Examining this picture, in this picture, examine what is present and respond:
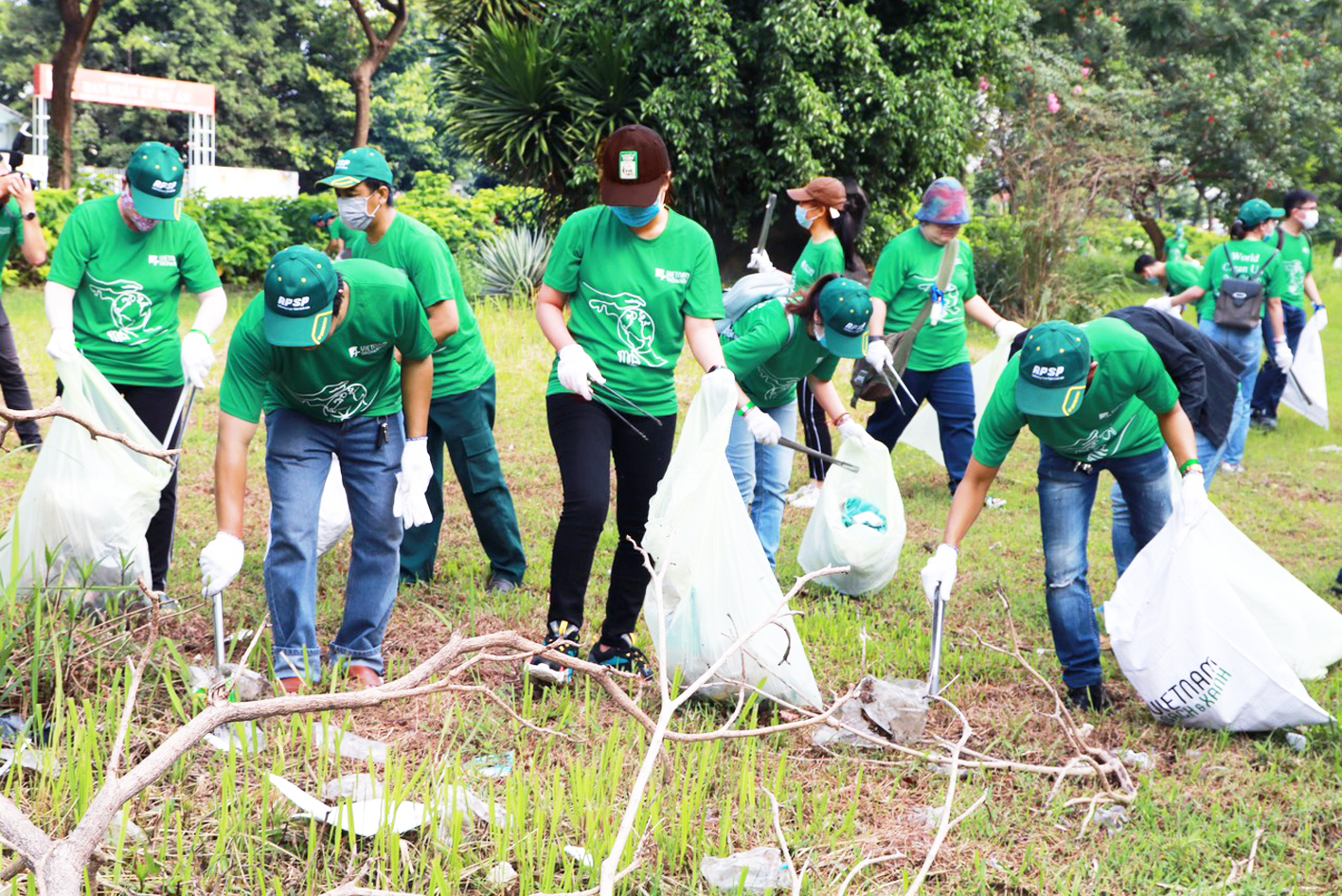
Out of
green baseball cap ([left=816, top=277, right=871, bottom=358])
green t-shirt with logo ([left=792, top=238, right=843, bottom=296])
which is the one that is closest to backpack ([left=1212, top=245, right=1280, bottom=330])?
green t-shirt with logo ([left=792, top=238, right=843, bottom=296])

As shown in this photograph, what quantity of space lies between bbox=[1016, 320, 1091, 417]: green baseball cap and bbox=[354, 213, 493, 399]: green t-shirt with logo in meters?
1.98

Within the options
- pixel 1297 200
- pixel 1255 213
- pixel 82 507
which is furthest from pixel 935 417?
pixel 82 507

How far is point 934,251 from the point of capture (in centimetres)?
606

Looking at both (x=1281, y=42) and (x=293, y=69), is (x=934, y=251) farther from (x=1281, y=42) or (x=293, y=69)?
(x=293, y=69)

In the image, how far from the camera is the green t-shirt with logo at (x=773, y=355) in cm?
430

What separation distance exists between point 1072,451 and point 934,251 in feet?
8.53

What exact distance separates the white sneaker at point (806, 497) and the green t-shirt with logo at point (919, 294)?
0.83m

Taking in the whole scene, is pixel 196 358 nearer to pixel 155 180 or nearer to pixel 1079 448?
pixel 155 180

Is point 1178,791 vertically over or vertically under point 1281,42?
under

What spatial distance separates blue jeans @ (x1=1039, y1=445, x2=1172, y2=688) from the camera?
3721 millimetres

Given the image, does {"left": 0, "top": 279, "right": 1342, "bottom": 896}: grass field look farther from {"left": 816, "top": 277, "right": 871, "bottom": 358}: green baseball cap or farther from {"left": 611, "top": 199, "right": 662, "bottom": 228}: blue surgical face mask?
{"left": 611, "top": 199, "right": 662, "bottom": 228}: blue surgical face mask

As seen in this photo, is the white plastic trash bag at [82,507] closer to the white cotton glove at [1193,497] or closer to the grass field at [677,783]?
the grass field at [677,783]

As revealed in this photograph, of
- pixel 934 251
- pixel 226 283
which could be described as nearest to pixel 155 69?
pixel 226 283

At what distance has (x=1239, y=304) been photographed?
751 centimetres
